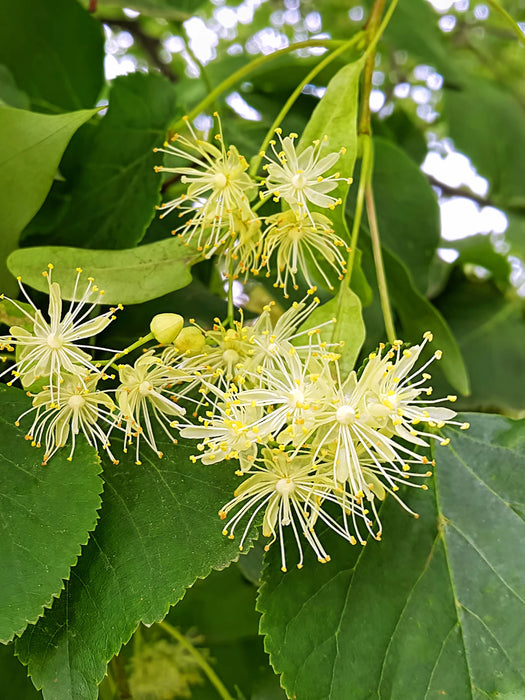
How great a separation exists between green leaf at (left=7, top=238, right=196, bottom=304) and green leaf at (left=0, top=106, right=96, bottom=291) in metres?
0.06

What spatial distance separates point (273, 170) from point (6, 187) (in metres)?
0.22

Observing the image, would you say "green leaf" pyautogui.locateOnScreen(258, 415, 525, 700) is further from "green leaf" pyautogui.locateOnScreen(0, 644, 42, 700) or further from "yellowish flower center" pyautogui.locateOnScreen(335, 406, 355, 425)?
"green leaf" pyautogui.locateOnScreen(0, 644, 42, 700)

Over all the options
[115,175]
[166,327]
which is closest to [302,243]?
[166,327]

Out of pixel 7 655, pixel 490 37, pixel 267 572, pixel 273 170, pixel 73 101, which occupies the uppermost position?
pixel 490 37

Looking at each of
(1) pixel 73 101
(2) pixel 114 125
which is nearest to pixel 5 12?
(1) pixel 73 101

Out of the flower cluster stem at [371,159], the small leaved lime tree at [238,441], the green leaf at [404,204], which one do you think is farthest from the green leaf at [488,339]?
the flower cluster stem at [371,159]

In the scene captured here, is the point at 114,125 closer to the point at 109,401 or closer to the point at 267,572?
the point at 109,401

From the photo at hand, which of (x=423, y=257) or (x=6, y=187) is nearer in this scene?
(x=6, y=187)

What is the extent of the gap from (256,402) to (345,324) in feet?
0.32

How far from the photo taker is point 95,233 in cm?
68

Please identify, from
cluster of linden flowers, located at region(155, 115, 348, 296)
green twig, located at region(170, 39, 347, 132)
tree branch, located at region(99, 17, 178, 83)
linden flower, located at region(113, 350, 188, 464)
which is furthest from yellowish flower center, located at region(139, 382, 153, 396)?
tree branch, located at region(99, 17, 178, 83)

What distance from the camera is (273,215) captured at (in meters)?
0.54

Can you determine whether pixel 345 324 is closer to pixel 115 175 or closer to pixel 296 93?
pixel 296 93

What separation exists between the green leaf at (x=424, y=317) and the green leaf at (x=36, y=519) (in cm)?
37
